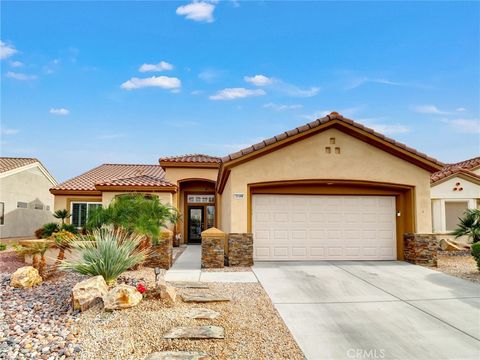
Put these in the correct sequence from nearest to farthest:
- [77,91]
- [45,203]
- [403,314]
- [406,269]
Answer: [403,314], [406,269], [77,91], [45,203]

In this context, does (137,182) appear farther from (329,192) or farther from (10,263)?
(329,192)

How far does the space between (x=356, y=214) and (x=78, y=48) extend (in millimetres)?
13568

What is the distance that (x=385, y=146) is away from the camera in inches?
511

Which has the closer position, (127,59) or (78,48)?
(78,48)

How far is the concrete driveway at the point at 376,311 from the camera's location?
5.43 meters

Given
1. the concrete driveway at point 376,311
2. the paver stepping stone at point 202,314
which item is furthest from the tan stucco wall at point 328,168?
the paver stepping stone at point 202,314

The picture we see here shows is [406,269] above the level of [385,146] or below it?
below

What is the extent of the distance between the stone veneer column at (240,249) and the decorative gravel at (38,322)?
17.4ft

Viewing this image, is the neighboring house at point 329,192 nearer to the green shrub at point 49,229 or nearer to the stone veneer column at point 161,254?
the stone veneer column at point 161,254

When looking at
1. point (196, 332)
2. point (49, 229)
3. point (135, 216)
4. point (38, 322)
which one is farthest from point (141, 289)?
point (49, 229)

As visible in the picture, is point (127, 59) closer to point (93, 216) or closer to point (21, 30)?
point (21, 30)

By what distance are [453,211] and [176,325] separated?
17.5 metres

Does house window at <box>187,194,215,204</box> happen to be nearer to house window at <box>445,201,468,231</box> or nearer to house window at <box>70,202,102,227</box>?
house window at <box>70,202,102,227</box>

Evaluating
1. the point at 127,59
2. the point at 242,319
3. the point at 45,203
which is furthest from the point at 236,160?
the point at 45,203
